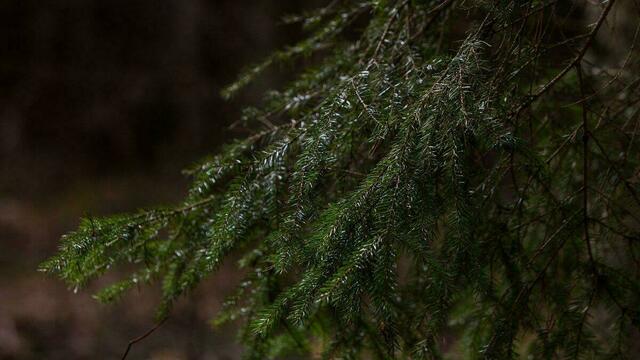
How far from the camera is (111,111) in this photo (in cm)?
710

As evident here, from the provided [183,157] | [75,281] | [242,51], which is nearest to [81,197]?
[183,157]

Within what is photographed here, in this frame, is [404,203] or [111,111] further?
[111,111]

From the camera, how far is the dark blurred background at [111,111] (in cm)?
630

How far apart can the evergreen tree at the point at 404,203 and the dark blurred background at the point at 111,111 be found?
381 cm

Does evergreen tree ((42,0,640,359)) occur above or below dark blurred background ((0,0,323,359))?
below

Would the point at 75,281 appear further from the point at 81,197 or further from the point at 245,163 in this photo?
the point at 81,197

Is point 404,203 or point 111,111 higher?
point 111,111

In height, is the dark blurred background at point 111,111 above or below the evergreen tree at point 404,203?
above

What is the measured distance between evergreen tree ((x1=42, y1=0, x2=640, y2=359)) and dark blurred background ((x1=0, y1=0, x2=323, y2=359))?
3809 mm

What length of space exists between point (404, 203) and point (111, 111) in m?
6.01

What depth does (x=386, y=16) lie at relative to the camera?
244 centimetres

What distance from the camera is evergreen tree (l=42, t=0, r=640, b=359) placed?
162cm

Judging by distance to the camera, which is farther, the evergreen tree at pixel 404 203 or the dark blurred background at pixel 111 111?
the dark blurred background at pixel 111 111

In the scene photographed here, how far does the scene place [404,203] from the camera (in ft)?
5.23
